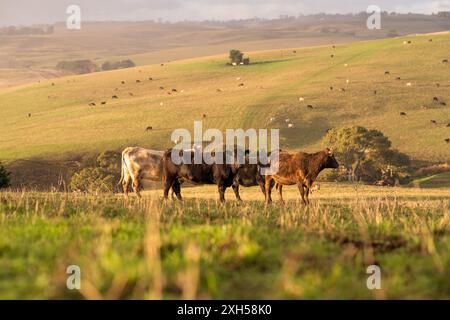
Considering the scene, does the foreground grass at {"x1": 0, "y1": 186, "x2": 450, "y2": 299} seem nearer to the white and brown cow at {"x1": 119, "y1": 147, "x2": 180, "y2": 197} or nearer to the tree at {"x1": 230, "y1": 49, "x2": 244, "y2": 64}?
the white and brown cow at {"x1": 119, "y1": 147, "x2": 180, "y2": 197}

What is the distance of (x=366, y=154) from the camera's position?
194 ft

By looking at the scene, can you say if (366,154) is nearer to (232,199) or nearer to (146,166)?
(232,199)

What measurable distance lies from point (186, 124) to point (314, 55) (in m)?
53.4

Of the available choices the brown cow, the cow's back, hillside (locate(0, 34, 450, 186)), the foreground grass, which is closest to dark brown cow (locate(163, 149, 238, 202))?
the brown cow

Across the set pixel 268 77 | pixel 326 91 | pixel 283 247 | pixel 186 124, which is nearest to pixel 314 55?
pixel 268 77

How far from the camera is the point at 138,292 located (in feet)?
22.7

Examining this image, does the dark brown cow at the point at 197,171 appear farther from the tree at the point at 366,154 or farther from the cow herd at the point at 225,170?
the tree at the point at 366,154

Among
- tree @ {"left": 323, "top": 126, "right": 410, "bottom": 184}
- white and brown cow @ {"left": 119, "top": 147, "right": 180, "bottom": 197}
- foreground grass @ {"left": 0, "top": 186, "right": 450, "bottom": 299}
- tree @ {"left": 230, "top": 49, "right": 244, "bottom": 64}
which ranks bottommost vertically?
tree @ {"left": 323, "top": 126, "right": 410, "bottom": 184}

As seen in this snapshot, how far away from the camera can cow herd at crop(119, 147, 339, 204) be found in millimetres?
25250

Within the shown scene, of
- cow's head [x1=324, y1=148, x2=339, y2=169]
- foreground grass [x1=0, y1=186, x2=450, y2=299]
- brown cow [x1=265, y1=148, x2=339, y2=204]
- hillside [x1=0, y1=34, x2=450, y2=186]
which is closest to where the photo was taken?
foreground grass [x1=0, y1=186, x2=450, y2=299]

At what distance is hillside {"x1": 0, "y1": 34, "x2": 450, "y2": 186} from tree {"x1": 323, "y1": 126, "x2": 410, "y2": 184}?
563 cm

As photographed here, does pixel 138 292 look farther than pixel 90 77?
No
